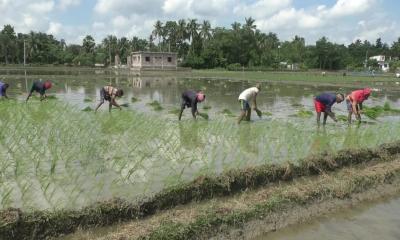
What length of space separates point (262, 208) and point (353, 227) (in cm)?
106

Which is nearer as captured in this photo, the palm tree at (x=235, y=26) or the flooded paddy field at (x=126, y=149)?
the flooded paddy field at (x=126, y=149)

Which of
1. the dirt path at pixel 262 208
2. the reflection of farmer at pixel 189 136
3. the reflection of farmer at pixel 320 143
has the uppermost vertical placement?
the reflection of farmer at pixel 189 136

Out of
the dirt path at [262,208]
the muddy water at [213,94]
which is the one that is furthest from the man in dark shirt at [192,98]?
the dirt path at [262,208]

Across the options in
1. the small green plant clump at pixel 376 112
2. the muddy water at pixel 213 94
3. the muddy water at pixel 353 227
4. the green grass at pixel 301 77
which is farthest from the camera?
the green grass at pixel 301 77

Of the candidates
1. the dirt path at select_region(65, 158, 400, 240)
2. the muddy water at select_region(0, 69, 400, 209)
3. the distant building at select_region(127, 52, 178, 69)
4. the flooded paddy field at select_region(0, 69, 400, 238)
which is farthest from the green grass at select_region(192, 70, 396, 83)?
the dirt path at select_region(65, 158, 400, 240)

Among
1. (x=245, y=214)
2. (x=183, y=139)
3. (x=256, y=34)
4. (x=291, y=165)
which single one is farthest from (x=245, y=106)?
(x=256, y=34)

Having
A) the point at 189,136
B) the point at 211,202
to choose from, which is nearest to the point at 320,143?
the point at 189,136

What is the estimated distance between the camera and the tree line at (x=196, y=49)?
195 feet

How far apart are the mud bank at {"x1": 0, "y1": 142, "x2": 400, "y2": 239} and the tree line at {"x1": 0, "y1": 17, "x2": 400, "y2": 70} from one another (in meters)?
50.8

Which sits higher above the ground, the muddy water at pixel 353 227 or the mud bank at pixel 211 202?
the mud bank at pixel 211 202

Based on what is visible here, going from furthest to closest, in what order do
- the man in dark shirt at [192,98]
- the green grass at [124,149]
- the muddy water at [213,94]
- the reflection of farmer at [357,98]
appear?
1. the muddy water at [213,94]
2. the reflection of farmer at [357,98]
3. the man in dark shirt at [192,98]
4. the green grass at [124,149]

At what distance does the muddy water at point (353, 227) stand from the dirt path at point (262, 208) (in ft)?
0.52

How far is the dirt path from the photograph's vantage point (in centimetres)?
410

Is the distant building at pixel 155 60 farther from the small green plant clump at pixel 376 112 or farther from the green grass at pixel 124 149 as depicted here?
the green grass at pixel 124 149
